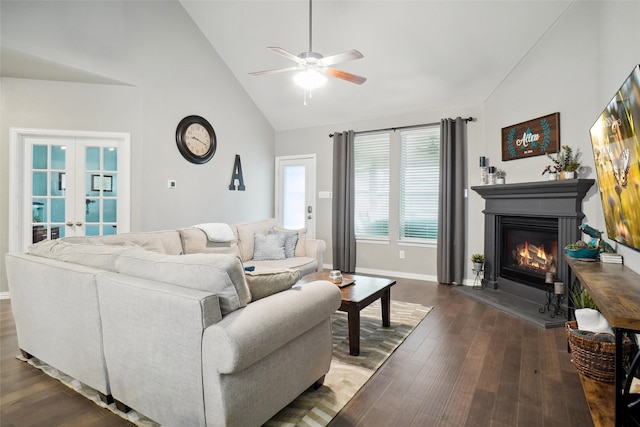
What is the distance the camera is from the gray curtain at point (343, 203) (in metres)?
5.52

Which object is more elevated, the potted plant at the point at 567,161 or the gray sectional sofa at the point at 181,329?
the potted plant at the point at 567,161

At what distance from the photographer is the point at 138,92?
408 cm

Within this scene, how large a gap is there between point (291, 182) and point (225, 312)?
4.84 metres

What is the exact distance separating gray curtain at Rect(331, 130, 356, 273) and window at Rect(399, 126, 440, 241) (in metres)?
0.82

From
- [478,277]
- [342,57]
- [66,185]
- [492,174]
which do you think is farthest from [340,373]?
[66,185]

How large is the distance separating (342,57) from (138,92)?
275 cm

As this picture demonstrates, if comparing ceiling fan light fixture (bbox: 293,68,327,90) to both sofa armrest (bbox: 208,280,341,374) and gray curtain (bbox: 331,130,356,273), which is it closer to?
sofa armrest (bbox: 208,280,341,374)

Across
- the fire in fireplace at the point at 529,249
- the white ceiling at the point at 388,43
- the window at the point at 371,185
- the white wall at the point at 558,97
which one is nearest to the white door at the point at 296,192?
the window at the point at 371,185

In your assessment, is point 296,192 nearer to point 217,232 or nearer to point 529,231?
point 217,232

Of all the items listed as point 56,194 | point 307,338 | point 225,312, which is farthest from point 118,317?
point 56,194

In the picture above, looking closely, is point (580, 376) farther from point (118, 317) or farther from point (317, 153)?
point (317, 153)

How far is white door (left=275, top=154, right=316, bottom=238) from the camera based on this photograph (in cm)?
602

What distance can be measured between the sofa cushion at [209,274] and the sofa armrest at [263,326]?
0.07m

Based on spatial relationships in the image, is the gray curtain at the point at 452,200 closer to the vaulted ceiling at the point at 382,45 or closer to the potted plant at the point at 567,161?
the vaulted ceiling at the point at 382,45
